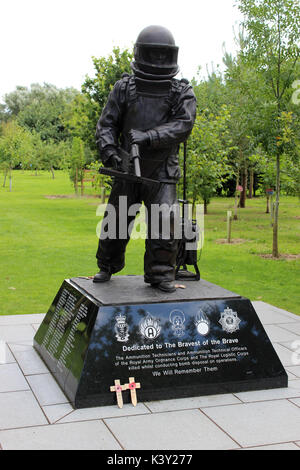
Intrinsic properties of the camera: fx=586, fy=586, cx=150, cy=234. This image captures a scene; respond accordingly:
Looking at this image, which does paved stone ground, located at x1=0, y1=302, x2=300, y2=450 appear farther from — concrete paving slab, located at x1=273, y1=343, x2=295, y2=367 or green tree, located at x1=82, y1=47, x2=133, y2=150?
green tree, located at x1=82, y1=47, x2=133, y2=150

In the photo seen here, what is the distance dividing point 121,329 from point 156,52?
2376 mm

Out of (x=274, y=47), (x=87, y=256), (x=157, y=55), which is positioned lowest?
(x=87, y=256)

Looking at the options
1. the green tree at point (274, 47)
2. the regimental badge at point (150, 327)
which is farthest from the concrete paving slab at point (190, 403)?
the green tree at point (274, 47)

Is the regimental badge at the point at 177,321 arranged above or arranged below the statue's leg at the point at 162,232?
below

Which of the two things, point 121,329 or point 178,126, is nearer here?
point 121,329

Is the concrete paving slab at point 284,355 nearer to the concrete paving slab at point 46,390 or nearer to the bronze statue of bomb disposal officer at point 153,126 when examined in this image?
the bronze statue of bomb disposal officer at point 153,126

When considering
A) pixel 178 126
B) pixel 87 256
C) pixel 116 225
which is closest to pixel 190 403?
pixel 116 225

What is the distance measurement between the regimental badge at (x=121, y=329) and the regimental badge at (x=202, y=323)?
61cm

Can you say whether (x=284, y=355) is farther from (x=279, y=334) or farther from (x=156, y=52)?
(x=156, y=52)

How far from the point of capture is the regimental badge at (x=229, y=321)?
4969 millimetres

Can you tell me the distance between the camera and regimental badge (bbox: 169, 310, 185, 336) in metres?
4.81

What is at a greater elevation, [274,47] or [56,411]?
[274,47]

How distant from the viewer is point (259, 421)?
419cm

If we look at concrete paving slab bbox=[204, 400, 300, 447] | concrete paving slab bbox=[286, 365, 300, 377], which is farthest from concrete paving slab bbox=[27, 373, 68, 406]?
concrete paving slab bbox=[286, 365, 300, 377]
